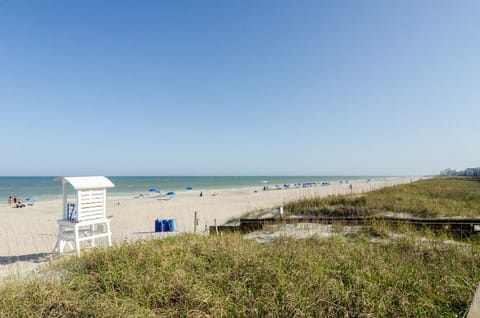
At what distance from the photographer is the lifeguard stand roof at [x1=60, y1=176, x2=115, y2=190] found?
609 cm

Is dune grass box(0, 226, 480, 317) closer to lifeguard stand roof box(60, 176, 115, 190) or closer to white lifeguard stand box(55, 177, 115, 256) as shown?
white lifeguard stand box(55, 177, 115, 256)

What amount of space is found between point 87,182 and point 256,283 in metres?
5.19

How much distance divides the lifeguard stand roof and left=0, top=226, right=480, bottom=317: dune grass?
209 centimetres

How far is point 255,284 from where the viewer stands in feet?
10.7

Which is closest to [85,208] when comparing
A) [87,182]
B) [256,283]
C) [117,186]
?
[87,182]

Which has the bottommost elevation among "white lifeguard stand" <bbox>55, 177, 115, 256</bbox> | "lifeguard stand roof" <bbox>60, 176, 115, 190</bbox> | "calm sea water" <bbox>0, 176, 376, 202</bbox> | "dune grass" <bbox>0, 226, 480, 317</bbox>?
"calm sea water" <bbox>0, 176, 376, 202</bbox>

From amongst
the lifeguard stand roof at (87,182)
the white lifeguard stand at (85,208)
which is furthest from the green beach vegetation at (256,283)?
the lifeguard stand roof at (87,182)

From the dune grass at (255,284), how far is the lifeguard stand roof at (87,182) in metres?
2.09

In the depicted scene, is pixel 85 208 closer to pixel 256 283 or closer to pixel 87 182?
pixel 87 182

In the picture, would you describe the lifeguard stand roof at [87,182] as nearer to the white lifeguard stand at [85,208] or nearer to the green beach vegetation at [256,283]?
the white lifeguard stand at [85,208]

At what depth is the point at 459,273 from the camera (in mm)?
3480

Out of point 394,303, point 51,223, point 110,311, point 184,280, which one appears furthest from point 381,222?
point 51,223

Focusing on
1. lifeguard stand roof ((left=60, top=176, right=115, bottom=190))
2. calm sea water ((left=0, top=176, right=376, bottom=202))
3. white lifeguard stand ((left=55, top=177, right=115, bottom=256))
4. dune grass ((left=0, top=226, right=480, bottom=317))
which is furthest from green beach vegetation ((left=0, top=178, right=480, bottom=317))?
calm sea water ((left=0, top=176, right=376, bottom=202))

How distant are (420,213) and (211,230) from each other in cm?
766
